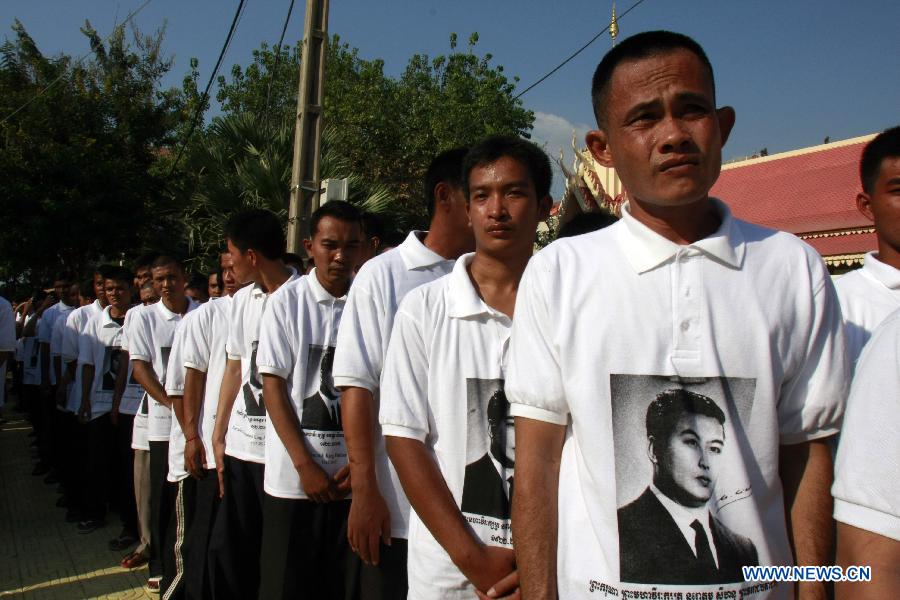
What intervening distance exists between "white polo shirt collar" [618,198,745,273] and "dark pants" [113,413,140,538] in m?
5.84

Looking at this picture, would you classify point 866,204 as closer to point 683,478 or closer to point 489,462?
point 489,462

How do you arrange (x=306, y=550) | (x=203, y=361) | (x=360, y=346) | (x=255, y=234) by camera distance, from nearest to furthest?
1. (x=360, y=346)
2. (x=306, y=550)
3. (x=255, y=234)
4. (x=203, y=361)

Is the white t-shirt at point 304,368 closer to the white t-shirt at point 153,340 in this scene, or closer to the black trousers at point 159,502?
the black trousers at point 159,502

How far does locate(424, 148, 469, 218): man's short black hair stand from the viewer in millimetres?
3217

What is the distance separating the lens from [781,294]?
5.27 feet

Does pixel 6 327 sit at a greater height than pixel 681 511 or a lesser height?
greater

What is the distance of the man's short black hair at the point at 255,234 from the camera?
14.3 ft

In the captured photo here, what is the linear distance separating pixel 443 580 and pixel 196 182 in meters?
12.8

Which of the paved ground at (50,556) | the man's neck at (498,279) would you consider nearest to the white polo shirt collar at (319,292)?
the man's neck at (498,279)


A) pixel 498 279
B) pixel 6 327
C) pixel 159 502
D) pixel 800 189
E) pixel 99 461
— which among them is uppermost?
pixel 800 189

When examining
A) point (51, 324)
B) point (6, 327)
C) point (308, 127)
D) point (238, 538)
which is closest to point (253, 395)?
point (238, 538)

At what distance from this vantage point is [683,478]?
5.05 ft

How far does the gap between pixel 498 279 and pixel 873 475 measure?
135cm

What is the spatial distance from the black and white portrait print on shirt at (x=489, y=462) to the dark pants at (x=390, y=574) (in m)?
0.68
